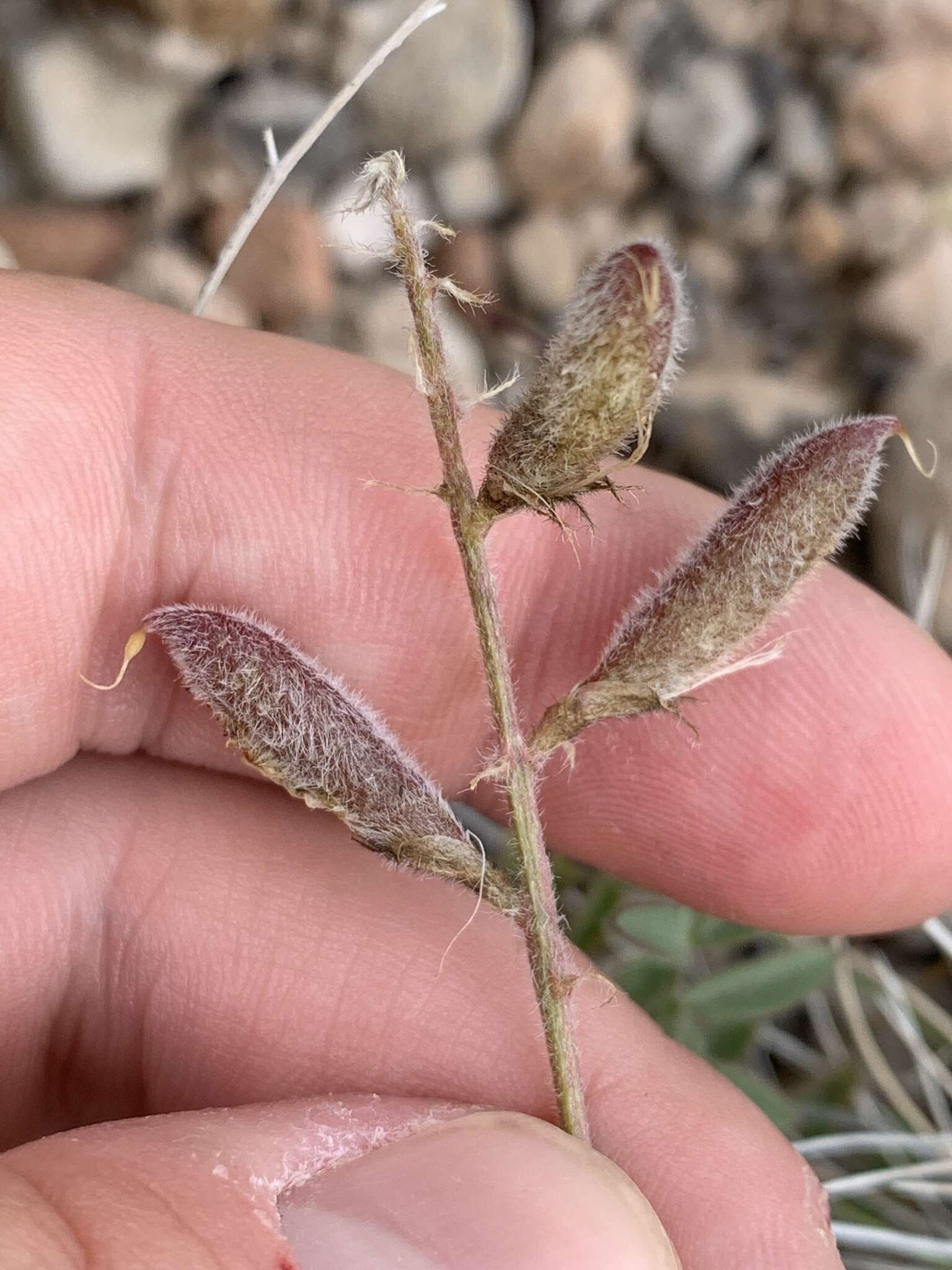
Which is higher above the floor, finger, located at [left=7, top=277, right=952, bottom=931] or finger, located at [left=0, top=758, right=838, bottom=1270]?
finger, located at [left=7, top=277, right=952, bottom=931]

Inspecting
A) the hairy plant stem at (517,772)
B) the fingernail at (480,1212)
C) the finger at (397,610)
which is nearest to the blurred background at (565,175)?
the finger at (397,610)

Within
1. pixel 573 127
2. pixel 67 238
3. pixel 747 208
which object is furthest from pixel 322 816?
pixel 747 208

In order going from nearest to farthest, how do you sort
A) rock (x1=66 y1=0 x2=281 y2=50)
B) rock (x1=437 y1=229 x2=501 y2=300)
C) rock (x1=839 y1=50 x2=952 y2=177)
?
rock (x1=66 y1=0 x2=281 y2=50)
rock (x1=437 y1=229 x2=501 y2=300)
rock (x1=839 y1=50 x2=952 y2=177)

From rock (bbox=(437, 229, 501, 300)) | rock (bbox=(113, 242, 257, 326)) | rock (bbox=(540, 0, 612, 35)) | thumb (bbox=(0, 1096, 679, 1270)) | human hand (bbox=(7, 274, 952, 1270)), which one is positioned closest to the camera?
thumb (bbox=(0, 1096, 679, 1270))

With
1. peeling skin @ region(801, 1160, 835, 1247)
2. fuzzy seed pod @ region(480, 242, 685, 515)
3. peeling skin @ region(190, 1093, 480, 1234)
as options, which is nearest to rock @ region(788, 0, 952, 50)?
fuzzy seed pod @ region(480, 242, 685, 515)

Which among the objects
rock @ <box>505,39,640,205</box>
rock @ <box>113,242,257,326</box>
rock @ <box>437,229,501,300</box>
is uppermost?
rock @ <box>505,39,640,205</box>

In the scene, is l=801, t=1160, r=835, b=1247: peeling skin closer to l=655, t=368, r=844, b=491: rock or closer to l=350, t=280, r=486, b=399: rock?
l=655, t=368, r=844, b=491: rock
